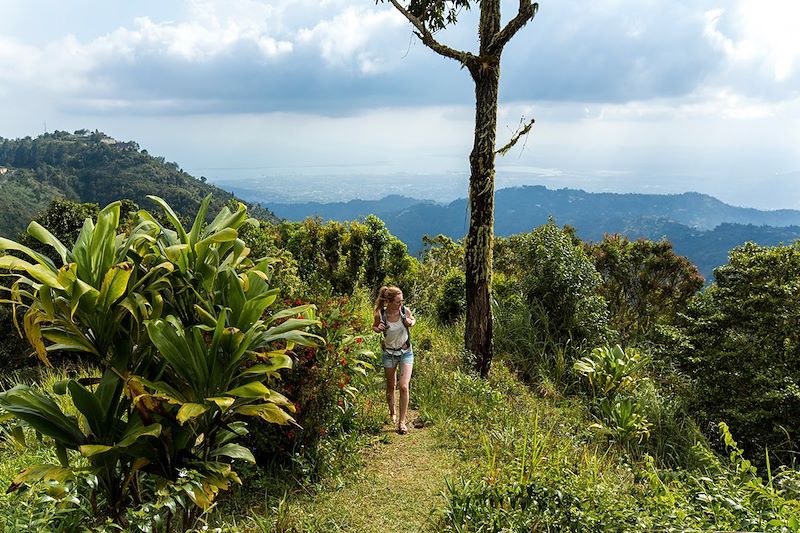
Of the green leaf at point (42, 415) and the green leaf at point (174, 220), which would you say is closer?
the green leaf at point (42, 415)

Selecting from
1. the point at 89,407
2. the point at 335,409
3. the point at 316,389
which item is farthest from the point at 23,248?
the point at 335,409

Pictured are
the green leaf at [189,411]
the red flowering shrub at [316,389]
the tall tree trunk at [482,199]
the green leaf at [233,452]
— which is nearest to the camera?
the green leaf at [189,411]

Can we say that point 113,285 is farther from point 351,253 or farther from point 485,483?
point 351,253

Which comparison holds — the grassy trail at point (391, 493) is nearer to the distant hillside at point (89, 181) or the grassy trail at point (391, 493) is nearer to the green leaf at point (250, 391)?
the green leaf at point (250, 391)

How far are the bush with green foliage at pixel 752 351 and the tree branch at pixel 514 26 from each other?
4216mm

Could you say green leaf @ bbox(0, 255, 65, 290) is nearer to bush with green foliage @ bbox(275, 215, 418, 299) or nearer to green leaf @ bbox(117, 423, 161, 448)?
green leaf @ bbox(117, 423, 161, 448)

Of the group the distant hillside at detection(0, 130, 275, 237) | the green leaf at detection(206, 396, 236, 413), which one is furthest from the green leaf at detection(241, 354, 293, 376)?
the distant hillside at detection(0, 130, 275, 237)

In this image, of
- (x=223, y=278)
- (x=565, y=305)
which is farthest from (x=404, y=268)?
(x=223, y=278)

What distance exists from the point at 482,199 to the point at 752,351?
3.74 metres

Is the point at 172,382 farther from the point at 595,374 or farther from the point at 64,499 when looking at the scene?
the point at 595,374

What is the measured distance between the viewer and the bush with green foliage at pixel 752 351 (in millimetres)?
5746

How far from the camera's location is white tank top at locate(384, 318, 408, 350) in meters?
5.43

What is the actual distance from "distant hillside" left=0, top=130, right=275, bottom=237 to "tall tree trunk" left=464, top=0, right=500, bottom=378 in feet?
191

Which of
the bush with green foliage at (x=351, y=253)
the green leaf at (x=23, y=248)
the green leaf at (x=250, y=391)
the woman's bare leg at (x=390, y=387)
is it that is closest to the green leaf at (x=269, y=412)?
the green leaf at (x=250, y=391)
